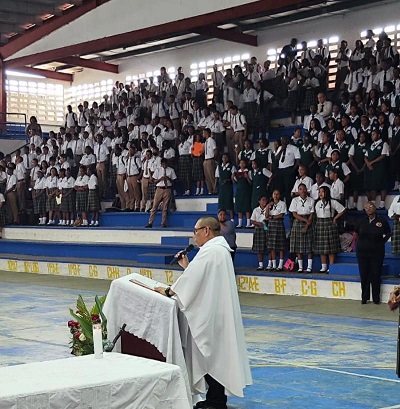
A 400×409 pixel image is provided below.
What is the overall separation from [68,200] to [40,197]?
4.98 ft

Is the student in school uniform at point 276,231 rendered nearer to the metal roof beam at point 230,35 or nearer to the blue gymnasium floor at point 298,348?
the blue gymnasium floor at point 298,348

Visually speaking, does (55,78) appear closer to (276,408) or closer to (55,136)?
(55,136)

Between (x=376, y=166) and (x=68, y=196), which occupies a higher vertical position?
(x=376, y=166)

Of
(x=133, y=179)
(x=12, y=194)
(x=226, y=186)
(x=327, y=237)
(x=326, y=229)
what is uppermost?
(x=133, y=179)

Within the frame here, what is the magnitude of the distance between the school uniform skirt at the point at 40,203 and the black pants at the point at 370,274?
40.7 feet

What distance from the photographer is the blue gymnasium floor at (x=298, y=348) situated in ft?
23.3

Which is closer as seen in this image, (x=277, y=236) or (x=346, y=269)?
(x=346, y=269)

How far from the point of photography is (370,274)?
13.2 metres

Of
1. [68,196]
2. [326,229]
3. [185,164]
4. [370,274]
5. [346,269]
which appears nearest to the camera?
[370,274]

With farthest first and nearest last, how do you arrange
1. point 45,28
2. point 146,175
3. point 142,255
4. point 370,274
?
point 45,28
point 146,175
point 142,255
point 370,274

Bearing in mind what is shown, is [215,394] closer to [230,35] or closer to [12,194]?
[12,194]

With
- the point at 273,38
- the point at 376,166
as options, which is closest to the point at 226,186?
the point at 376,166

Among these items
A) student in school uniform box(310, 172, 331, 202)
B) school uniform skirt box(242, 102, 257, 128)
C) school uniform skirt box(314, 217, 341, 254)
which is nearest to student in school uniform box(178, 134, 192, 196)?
school uniform skirt box(242, 102, 257, 128)

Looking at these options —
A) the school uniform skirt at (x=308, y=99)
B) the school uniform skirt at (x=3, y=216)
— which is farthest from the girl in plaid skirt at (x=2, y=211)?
the school uniform skirt at (x=308, y=99)
